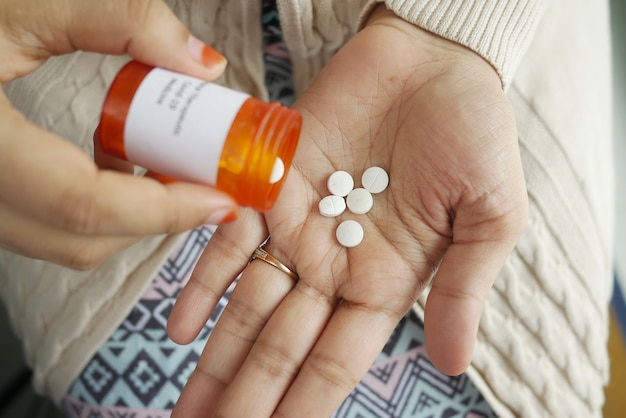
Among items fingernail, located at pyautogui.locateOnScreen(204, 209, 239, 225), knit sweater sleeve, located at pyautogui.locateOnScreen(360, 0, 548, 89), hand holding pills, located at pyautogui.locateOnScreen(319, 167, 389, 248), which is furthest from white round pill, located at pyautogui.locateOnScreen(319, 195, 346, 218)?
knit sweater sleeve, located at pyautogui.locateOnScreen(360, 0, 548, 89)

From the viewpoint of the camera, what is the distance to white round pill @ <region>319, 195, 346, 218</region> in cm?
86

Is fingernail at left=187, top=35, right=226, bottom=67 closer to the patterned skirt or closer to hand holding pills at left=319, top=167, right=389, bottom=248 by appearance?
hand holding pills at left=319, top=167, right=389, bottom=248

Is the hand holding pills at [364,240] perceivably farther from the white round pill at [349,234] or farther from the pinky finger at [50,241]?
the pinky finger at [50,241]

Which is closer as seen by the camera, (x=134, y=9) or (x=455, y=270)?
(x=134, y=9)

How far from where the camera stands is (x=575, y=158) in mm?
1016

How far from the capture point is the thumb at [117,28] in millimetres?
664

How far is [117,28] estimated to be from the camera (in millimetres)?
667

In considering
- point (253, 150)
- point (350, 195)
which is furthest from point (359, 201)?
point (253, 150)

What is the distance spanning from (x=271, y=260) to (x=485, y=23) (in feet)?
1.72

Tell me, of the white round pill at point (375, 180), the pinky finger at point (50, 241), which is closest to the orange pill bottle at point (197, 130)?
the pinky finger at point (50, 241)

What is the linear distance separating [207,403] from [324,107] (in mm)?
481

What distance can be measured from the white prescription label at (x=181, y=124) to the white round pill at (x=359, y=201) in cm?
27

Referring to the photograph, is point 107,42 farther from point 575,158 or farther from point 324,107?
point 575,158

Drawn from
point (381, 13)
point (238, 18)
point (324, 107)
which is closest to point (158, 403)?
point (324, 107)
